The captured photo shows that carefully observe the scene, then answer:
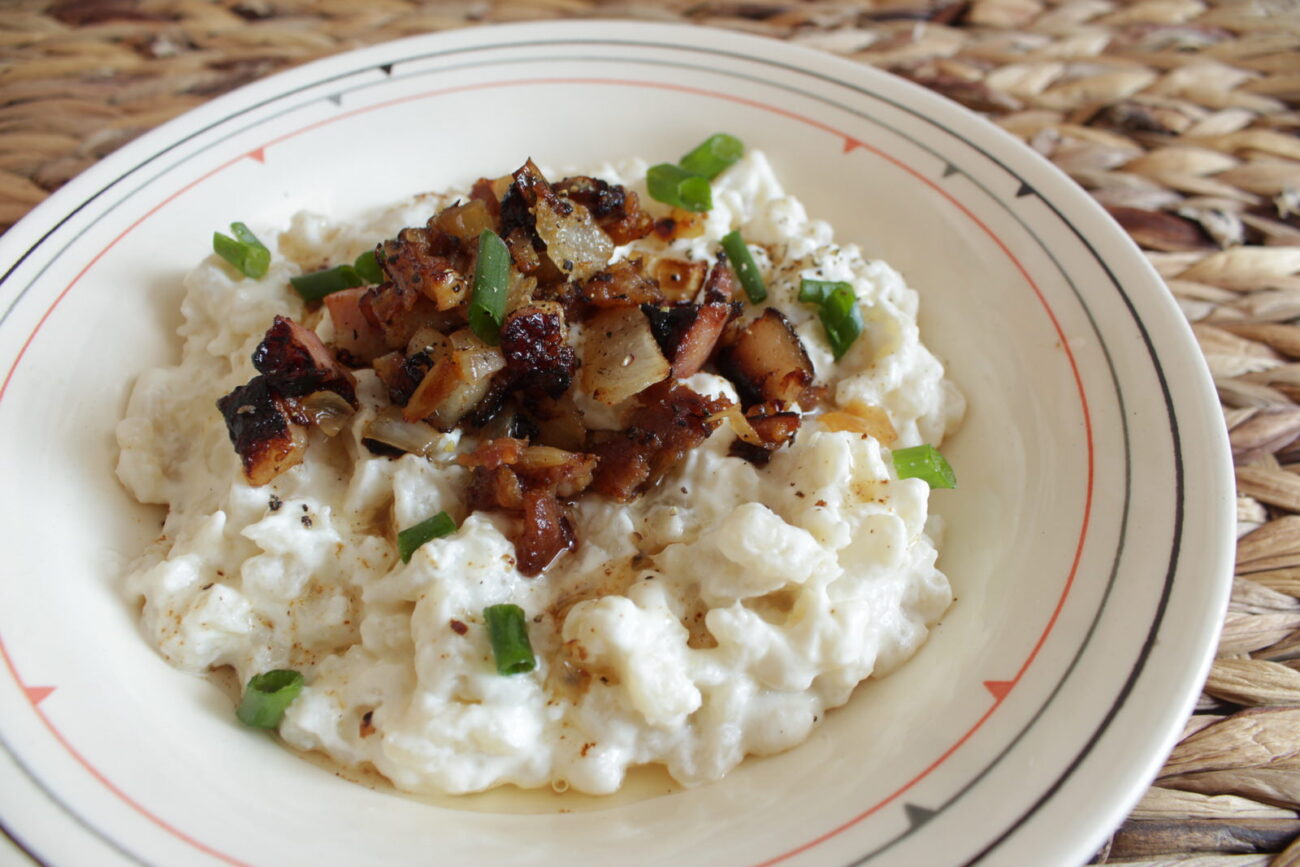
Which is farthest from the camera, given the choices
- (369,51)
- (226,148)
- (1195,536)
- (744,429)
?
(369,51)

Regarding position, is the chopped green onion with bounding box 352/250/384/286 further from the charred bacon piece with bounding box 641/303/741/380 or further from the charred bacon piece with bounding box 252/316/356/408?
the charred bacon piece with bounding box 641/303/741/380

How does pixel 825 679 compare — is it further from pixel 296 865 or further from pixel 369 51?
pixel 369 51

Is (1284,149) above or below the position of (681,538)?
above

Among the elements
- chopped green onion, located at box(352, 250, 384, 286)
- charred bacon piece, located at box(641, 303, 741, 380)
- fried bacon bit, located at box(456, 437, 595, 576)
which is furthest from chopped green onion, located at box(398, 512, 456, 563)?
chopped green onion, located at box(352, 250, 384, 286)

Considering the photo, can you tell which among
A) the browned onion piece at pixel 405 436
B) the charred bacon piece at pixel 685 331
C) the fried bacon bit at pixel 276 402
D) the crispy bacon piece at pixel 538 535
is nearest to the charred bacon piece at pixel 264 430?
the fried bacon bit at pixel 276 402

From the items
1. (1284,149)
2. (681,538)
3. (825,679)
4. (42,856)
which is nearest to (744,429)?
(681,538)

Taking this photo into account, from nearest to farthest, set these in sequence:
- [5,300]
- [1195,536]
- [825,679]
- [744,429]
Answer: [1195,536], [825,679], [744,429], [5,300]
